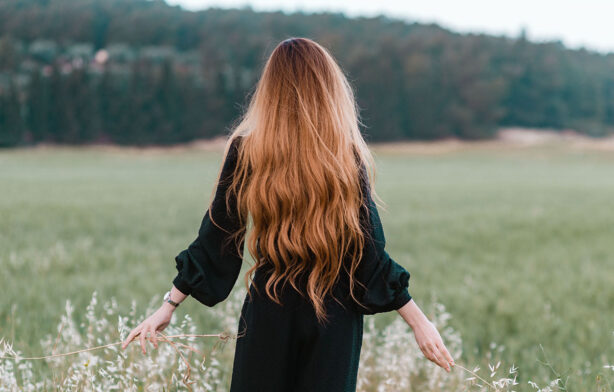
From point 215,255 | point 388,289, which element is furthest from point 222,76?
point 388,289

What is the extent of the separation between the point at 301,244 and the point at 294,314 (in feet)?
0.95

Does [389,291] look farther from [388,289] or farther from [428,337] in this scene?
[428,337]

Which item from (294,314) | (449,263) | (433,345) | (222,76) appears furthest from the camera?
(222,76)

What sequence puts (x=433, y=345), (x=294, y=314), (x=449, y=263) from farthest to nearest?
(x=449, y=263) < (x=294, y=314) < (x=433, y=345)

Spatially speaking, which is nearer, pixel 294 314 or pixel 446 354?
pixel 446 354

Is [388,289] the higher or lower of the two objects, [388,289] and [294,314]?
the higher

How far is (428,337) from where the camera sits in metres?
2.16

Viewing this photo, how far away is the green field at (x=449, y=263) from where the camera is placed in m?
4.79

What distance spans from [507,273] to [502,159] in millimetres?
52434

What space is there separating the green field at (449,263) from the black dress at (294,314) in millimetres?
1280

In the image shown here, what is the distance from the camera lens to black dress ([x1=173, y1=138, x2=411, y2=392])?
2.22 meters

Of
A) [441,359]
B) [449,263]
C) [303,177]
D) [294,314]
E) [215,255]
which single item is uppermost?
[303,177]

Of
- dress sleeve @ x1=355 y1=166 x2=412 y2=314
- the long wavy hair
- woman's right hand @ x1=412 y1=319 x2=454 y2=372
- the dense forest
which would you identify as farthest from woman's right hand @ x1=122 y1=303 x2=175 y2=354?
the dense forest

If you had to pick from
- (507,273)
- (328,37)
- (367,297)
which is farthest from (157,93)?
(367,297)
